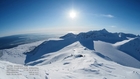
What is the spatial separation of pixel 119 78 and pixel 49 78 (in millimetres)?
16378

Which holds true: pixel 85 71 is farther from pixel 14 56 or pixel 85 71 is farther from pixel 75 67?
pixel 14 56

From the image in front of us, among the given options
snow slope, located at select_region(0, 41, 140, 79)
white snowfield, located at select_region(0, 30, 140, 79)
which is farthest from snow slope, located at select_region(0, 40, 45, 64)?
snow slope, located at select_region(0, 41, 140, 79)

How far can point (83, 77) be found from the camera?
22.0 meters

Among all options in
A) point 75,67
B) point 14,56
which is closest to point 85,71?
point 75,67

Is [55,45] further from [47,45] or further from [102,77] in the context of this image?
[102,77]

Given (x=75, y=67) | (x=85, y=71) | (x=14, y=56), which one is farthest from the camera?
(x=14, y=56)

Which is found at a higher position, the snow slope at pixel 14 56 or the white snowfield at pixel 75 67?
the white snowfield at pixel 75 67

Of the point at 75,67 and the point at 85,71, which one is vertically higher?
the point at 85,71

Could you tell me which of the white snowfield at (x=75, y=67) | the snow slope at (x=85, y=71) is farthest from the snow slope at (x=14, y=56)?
the snow slope at (x=85, y=71)

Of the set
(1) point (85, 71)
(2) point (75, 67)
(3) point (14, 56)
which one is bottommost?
(3) point (14, 56)

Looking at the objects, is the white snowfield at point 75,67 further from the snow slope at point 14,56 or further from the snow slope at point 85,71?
the snow slope at point 14,56

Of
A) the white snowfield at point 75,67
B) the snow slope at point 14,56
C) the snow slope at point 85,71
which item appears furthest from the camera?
the snow slope at point 14,56

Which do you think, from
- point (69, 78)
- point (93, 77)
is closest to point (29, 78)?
point (69, 78)

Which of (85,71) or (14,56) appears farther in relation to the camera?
(14,56)
